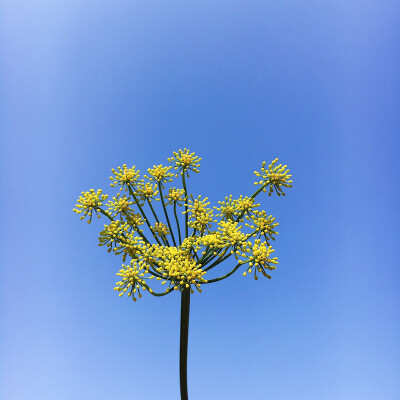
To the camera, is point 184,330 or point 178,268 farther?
point 184,330

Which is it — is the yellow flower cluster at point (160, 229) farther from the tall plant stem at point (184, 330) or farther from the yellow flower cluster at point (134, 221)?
the tall plant stem at point (184, 330)

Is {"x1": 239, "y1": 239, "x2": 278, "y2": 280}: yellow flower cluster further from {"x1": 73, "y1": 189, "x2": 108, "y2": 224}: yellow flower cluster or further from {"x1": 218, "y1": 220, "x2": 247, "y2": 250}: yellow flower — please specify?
{"x1": 73, "y1": 189, "x2": 108, "y2": 224}: yellow flower cluster

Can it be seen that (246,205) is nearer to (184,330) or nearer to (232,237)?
(232,237)

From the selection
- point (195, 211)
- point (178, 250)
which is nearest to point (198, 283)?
point (178, 250)

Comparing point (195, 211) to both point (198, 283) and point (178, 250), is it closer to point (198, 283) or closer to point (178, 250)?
point (178, 250)

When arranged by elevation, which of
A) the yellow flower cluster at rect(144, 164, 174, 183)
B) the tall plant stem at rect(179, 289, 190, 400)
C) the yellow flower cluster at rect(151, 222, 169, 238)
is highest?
the yellow flower cluster at rect(144, 164, 174, 183)

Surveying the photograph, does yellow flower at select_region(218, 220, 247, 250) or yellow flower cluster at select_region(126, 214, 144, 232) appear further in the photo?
yellow flower cluster at select_region(126, 214, 144, 232)

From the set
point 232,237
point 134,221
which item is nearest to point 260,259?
point 232,237

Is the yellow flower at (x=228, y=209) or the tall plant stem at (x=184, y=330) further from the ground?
the yellow flower at (x=228, y=209)

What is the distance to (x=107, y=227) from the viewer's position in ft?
21.7

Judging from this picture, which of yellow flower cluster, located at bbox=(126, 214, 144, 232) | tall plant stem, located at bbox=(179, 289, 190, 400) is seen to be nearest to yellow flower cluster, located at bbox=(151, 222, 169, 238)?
yellow flower cluster, located at bbox=(126, 214, 144, 232)

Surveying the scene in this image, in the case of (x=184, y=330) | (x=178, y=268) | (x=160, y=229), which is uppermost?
(x=160, y=229)

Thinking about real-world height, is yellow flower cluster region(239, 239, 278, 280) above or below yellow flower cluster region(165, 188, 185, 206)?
below

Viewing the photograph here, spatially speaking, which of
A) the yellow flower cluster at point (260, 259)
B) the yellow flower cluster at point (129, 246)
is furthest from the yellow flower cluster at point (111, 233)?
the yellow flower cluster at point (260, 259)
